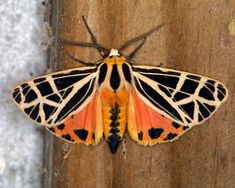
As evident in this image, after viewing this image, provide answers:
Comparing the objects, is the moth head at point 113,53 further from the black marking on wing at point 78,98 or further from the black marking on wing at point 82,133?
the black marking on wing at point 82,133

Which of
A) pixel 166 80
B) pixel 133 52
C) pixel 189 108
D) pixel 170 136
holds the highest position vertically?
pixel 133 52

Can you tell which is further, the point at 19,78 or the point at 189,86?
the point at 19,78

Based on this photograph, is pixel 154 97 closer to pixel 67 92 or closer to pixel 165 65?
pixel 165 65

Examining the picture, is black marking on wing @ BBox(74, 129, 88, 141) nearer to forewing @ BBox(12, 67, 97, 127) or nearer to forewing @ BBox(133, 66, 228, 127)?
forewing @ BBox(12, 67, 97, 127)

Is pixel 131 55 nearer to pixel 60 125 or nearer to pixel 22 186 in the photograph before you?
pixel 60 125

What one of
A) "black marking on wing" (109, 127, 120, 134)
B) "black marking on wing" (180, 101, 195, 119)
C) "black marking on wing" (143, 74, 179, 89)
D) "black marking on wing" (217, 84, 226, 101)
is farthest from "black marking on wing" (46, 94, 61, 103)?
"black marking on wing" (217, 84, 226, 101)

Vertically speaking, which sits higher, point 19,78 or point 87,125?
point 19,78

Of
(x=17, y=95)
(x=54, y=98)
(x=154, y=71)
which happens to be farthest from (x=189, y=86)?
(x=17, y=95)
